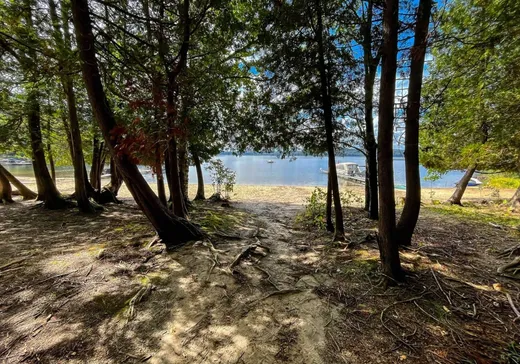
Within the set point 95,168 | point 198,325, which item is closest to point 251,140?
point 198,325

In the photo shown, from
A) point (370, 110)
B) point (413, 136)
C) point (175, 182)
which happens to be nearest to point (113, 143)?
point (175, 182)

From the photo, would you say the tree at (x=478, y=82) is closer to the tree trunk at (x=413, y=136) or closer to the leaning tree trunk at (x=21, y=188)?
the tree trunk at (x=413, y=136)

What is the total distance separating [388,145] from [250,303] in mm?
2786

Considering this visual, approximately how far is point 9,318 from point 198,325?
2.10m

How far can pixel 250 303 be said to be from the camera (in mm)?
2906

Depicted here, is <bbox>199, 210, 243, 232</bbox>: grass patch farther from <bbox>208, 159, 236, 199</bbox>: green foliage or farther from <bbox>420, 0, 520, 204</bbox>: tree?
<bbox>420, 0, 520, 204</bbox>: tree

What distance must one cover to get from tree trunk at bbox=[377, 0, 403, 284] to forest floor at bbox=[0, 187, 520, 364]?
0.42m

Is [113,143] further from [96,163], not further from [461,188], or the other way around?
[461,188]

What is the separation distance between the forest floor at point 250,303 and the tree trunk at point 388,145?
0.42 meters

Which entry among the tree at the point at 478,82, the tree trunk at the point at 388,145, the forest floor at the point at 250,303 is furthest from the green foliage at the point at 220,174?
the tree trunk at the point at 388,145

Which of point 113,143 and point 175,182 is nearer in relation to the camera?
point 113,143

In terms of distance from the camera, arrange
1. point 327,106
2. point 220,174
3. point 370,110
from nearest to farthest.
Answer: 1. point 327,106
2. point 370,110
3. point 220,174

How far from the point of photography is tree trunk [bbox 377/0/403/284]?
9.53 ft

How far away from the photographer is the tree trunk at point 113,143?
137 inches
